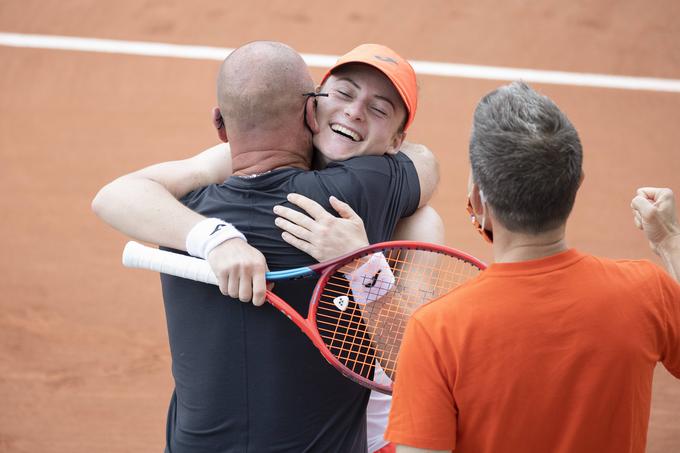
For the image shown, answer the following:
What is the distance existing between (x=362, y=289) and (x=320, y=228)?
32 centimetres

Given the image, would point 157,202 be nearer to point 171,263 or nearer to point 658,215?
point 171,263

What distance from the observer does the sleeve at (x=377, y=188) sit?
118 inches

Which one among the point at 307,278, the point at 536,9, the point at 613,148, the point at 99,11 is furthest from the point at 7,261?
the point at 536,9

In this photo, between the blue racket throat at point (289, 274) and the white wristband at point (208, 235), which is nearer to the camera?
the white wristband at point (208, 235)

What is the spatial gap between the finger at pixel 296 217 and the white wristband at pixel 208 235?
14 centimetres

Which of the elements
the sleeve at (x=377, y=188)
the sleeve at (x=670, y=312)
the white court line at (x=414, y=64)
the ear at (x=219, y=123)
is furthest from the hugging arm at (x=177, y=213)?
the white court line at (x=414, y=64)

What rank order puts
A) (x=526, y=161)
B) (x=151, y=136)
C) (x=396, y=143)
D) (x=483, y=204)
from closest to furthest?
(x=526, y=161) → (x=483, y=204) → (x=396, y=143) → (x=151, y=136)

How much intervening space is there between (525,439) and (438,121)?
6179 millimetres

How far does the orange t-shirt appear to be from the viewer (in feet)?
7.38

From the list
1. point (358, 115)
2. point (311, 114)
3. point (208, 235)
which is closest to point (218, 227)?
point (208, 235)

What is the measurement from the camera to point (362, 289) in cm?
311

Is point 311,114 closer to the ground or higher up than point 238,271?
higher up

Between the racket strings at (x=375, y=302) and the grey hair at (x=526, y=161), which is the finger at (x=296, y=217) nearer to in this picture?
the racket strings at (x=375, y=302)

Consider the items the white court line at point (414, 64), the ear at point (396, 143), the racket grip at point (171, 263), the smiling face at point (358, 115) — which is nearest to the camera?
the racket grip at point (171, 263)
